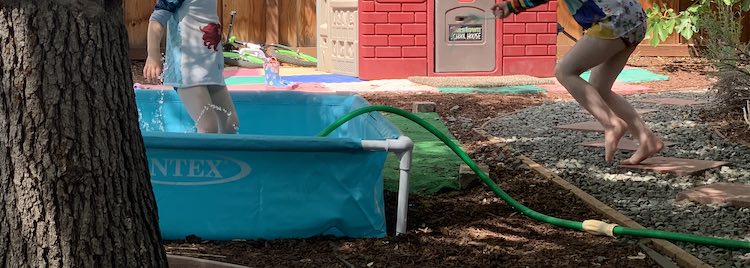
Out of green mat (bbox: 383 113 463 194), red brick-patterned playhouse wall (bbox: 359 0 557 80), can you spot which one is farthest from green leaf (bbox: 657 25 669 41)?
green mat (bbox: 383 113 463 194)

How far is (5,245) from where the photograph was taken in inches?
94.5

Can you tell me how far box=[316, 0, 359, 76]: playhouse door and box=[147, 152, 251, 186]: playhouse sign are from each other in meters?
7.54

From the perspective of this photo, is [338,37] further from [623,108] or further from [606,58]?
[606,58]

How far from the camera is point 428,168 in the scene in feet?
17.7

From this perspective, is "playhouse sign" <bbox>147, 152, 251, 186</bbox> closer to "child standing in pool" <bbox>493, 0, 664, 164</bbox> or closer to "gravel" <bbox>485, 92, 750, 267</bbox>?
"gravel" <bbox>485, 92, 750, 267</bbox>

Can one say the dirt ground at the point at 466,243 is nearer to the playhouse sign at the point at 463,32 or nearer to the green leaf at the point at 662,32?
the playhouse sign at the point at 463,32

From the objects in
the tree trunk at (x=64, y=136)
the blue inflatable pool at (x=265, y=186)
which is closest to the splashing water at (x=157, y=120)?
the blue inflatable pool at (x=265, y=186)

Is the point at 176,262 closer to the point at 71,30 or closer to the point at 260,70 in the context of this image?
the point at 71,30

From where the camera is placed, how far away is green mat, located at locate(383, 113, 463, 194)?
4.93m

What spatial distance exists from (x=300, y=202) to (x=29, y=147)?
168 centimetres

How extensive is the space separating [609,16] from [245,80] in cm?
652

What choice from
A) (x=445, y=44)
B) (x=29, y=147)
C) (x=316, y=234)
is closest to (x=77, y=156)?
(x=29, y=147)

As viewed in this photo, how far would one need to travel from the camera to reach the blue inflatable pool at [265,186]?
12.5 feet

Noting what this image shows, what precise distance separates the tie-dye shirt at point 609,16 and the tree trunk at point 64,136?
3.00 meters
